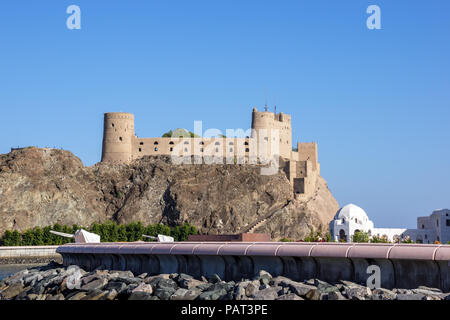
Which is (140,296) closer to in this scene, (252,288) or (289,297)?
(252,288)

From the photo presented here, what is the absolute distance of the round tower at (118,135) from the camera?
131375 millimetres

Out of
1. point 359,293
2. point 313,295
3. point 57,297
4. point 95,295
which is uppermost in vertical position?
point 359,293

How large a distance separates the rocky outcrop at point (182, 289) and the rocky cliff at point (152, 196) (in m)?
80.2

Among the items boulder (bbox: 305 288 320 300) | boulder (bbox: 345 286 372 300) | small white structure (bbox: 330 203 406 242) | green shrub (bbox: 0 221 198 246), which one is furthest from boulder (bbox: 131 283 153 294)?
green shrub (bbox: 0 221 198 246)

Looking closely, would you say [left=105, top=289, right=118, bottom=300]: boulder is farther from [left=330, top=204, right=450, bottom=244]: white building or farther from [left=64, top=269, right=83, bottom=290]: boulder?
[left=330, top=204, right=450, bottom=244]: white building

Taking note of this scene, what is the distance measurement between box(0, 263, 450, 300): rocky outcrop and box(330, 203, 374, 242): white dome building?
5088cm

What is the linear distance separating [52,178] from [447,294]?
104736mm

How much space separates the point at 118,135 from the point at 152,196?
13461 millimetres

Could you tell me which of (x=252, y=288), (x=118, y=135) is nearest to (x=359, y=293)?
(x=252, y=288)

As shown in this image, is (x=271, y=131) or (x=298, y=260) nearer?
(x=298, y=260)

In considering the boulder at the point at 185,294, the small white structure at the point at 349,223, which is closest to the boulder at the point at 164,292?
the boulder at the point at 185,294

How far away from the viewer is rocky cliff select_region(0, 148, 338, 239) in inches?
4715

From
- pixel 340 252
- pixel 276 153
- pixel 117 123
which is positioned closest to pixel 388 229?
pixel 276 153

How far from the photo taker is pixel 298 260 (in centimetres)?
3256
